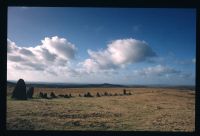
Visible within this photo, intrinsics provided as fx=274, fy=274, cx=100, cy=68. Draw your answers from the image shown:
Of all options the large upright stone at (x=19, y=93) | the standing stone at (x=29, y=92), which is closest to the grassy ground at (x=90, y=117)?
the large upright stone at (x=19, y=93)

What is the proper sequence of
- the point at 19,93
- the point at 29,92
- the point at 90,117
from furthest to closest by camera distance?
1. the point at 29,92
2. the point at 19,93
3. the point at 90,117

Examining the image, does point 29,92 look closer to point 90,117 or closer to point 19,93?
point 19,93

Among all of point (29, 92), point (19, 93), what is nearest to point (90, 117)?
point (19, 93)

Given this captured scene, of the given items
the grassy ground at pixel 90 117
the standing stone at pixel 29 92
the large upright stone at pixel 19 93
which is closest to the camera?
the grassy ground at pixel 90 117

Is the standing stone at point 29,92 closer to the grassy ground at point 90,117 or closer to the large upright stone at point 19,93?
the large upright stone at point 19,93

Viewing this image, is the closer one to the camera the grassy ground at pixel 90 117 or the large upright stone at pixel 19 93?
the grassy ground at pixel 90 117
